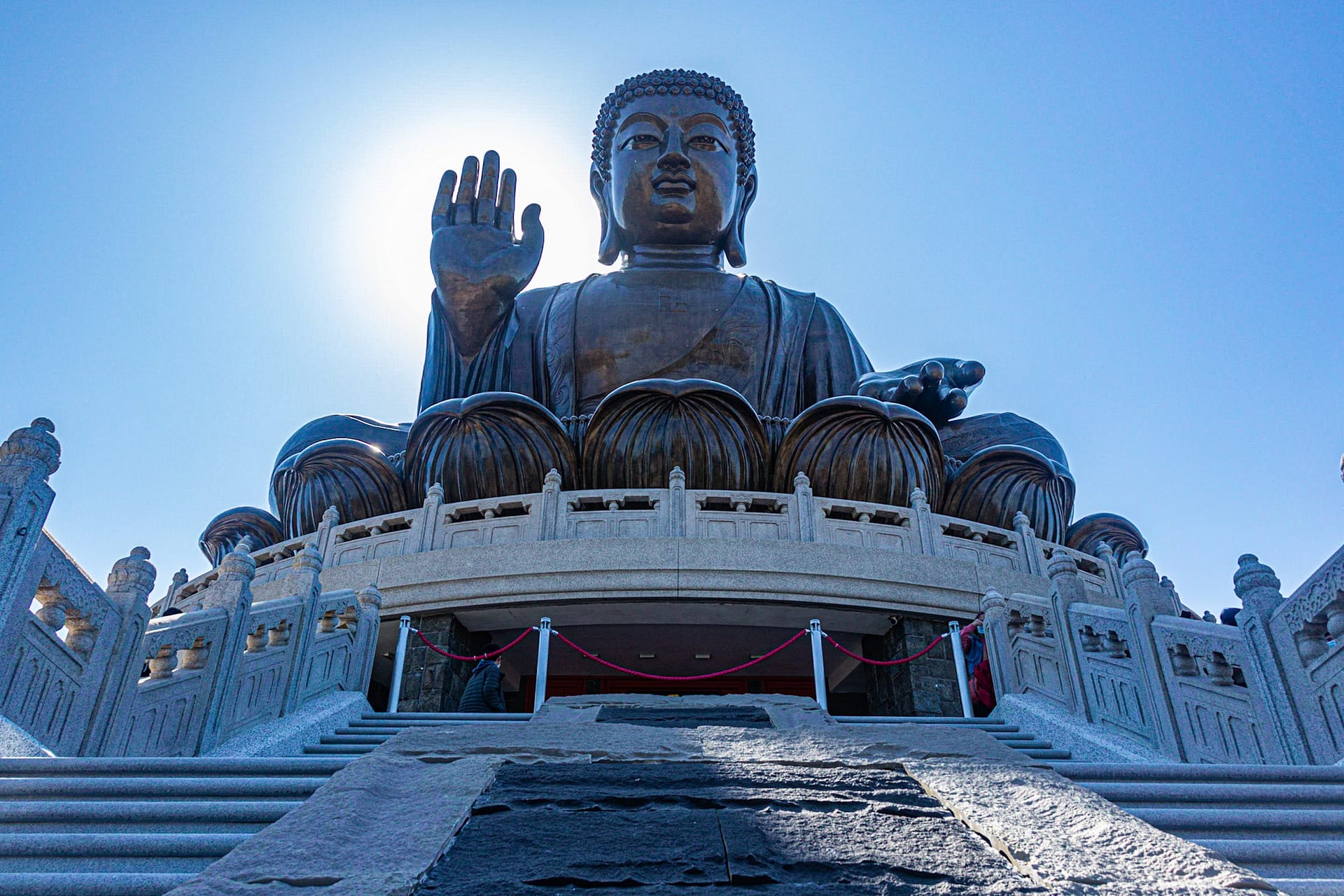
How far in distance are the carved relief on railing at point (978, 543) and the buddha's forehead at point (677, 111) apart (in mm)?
6934

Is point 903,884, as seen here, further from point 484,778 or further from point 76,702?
point 76,702

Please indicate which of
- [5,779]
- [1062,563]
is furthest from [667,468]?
[5,779]

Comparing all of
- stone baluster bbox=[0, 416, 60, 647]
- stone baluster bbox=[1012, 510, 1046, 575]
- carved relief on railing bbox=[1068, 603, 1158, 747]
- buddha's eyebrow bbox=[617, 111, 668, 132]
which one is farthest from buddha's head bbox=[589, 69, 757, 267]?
stone baluster bbox=[0, 416, 60, 647]

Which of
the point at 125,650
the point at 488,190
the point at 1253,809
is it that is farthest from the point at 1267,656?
the point at 488,190

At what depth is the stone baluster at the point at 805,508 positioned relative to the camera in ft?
27.9

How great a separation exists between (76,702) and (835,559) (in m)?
5.42

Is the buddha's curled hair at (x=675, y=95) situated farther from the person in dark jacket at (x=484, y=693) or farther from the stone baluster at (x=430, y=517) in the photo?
the person in dark jacket at (x=484, y=693)

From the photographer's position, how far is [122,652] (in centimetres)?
408

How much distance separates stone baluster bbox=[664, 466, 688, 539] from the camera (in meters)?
8.41

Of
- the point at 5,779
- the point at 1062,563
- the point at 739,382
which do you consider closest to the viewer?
the point at 5,779

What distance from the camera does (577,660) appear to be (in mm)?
8938

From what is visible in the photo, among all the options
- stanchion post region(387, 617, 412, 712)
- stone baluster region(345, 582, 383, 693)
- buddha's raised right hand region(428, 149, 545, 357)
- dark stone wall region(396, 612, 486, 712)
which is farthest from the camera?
buddha's raised right hand region(428, 149, 545, 357)

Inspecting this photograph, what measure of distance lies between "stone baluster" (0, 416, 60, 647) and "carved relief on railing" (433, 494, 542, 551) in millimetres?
4652

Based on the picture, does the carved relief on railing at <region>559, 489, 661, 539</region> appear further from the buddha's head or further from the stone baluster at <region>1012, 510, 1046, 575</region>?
the buddha's head
